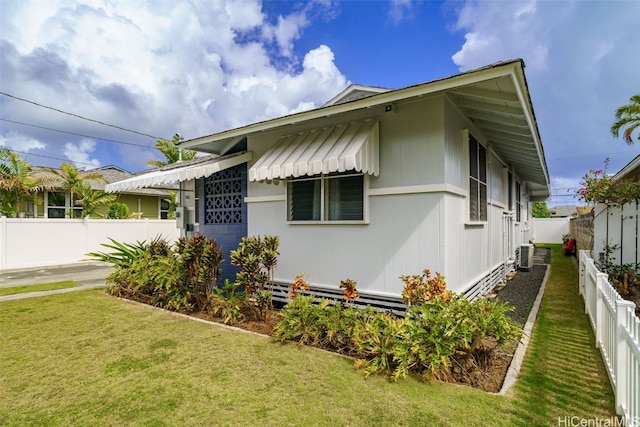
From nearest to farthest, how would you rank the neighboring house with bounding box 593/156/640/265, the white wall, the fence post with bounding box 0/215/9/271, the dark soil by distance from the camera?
the dark soil < the neighboring house with bounding box 593/156/640/265 < the fence post with bounding box 0/215/9/271 < the white wall

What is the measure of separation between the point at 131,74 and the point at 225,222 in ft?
56.6

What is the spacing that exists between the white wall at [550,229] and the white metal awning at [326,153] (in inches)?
1195

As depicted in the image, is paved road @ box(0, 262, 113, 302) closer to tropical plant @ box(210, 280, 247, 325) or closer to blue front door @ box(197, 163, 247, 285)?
blue front door @ box(197, 163, 247, 285)

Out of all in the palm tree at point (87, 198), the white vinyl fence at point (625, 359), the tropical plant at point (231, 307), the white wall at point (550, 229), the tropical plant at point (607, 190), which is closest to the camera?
the white vinyl fence at point (625, 359)

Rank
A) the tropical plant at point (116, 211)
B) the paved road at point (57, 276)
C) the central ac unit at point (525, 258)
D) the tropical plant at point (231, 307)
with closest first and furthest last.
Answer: the tropical plant at point (231, 307) → the paved road at point (57, 276) → the central ac unit at point (525, 258) → the tropical plant at point (116, 211)

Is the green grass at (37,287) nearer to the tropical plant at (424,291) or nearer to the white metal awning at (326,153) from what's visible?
the white metal awning at (326,153)

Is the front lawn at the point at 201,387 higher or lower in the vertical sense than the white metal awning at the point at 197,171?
lower

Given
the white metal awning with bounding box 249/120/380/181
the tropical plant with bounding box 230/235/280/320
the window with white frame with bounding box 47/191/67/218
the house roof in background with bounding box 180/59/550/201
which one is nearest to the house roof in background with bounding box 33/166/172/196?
the window with white frame with bounding box 47/191/67/218

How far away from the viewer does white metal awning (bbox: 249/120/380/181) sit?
5.58 m

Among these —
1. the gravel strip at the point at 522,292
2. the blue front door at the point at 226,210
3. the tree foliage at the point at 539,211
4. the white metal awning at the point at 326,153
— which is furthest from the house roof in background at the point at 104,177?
the tree foliage at the point at 539,211

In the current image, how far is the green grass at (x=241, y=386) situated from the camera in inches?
134

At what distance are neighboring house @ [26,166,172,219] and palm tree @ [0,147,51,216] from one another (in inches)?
48.2

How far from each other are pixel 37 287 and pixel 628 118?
23.9 meters

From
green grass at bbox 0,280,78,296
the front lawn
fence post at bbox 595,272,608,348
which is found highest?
fence post at bbox 595,272,608,348
